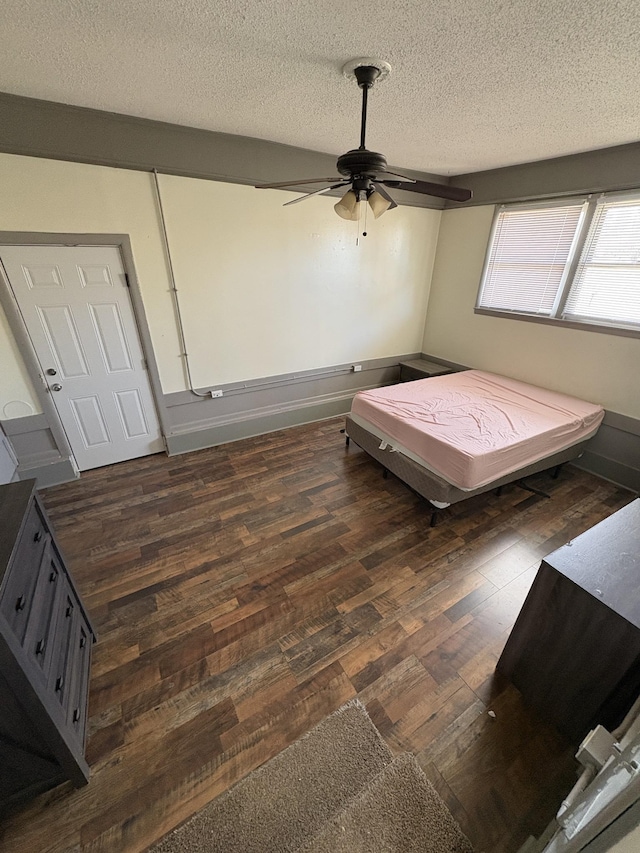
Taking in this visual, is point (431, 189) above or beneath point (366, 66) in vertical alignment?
beneath

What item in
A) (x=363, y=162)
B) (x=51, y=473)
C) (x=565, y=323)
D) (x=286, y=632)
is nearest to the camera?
(x=363, y=162)

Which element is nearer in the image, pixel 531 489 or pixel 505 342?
pixel 531 489

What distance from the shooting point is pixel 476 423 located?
9.07ft

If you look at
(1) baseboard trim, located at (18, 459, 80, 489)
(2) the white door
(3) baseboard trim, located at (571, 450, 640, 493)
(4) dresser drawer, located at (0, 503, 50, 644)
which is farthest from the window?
(1) baseboard trim, located at (18, 459, 80, 489)

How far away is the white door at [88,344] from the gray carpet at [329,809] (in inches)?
108

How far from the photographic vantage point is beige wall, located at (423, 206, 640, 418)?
300cm

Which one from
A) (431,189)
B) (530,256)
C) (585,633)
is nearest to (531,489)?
(585,633)

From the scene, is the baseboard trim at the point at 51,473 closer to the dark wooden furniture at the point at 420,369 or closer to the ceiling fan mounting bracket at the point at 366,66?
the ceiling fan mounting bracket at the point at 366,66

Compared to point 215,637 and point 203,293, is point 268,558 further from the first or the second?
point 203,293

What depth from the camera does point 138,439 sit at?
3.24 m

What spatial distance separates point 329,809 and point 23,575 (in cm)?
138

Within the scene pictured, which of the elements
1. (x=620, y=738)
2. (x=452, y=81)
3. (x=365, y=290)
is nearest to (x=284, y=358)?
(x=365, y=290)

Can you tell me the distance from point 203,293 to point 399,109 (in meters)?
1.98

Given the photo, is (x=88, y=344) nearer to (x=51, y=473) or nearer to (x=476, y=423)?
(x=51, y=473)
